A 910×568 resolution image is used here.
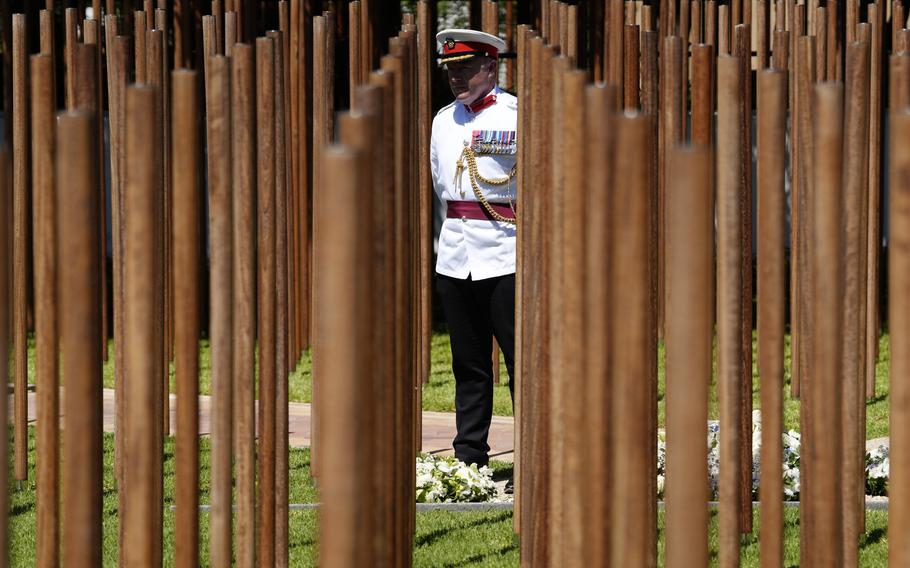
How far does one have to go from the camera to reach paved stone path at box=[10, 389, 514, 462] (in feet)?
17.6

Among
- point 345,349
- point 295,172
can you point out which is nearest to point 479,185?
point 295,172

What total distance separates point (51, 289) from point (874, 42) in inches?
157

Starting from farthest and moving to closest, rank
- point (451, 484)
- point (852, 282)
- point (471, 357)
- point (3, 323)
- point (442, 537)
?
point (471, 357)
point (451, 484)
point (442, 537)
point (852, 282)
point (3, 323)

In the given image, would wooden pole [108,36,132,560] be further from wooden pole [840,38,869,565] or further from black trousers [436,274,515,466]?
wooden pole [840,38,869,565]

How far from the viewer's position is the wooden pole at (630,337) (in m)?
1.69

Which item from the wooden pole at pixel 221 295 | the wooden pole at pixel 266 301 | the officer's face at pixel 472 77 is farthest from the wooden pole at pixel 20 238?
the wooden pole at pixel 221 295

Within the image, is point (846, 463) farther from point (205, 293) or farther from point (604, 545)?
point (205, 293)

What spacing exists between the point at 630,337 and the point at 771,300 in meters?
0.36

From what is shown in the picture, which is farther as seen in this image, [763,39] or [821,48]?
[763,39]

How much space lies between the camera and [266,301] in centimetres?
265

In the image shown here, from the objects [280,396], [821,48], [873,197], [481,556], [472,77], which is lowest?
[481,556]

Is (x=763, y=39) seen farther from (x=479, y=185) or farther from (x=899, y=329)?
(x=899, y=329)

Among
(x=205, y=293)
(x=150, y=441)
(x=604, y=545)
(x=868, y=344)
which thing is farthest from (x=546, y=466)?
(x=205, y=293)

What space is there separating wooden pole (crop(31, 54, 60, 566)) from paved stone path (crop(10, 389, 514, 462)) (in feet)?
9.53
